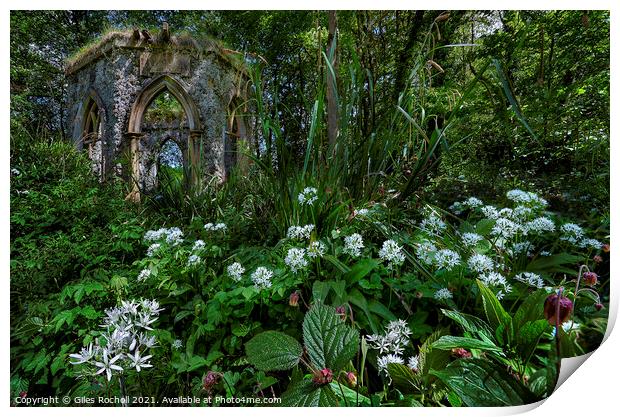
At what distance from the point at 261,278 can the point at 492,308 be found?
2.19 ft

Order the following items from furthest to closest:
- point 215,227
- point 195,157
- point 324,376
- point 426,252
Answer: point 195,157
point 215,227
point 426,252
point 324,376

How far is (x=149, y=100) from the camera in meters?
1.41

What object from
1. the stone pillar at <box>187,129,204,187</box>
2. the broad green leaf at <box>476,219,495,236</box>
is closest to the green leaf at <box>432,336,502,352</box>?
the broad green leaf at <box>476,219,495,236</box>

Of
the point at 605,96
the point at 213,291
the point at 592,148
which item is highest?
the point at 605,96

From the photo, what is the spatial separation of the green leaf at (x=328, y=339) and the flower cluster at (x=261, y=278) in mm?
211

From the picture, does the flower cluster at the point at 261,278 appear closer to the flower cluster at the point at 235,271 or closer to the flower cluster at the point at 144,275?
the flower cluster at the point at 235,271

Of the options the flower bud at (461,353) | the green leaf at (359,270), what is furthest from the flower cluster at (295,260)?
the flower bud at (461,353)

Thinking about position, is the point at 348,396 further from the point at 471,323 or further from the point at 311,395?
the point at 471,323

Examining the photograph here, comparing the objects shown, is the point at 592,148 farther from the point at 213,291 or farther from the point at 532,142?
the point at 213,291

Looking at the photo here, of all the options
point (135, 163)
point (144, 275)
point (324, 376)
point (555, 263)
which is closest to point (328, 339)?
point (324, 376)

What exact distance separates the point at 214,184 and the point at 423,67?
871 millimetres

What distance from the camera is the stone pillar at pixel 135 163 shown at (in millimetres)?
1377
